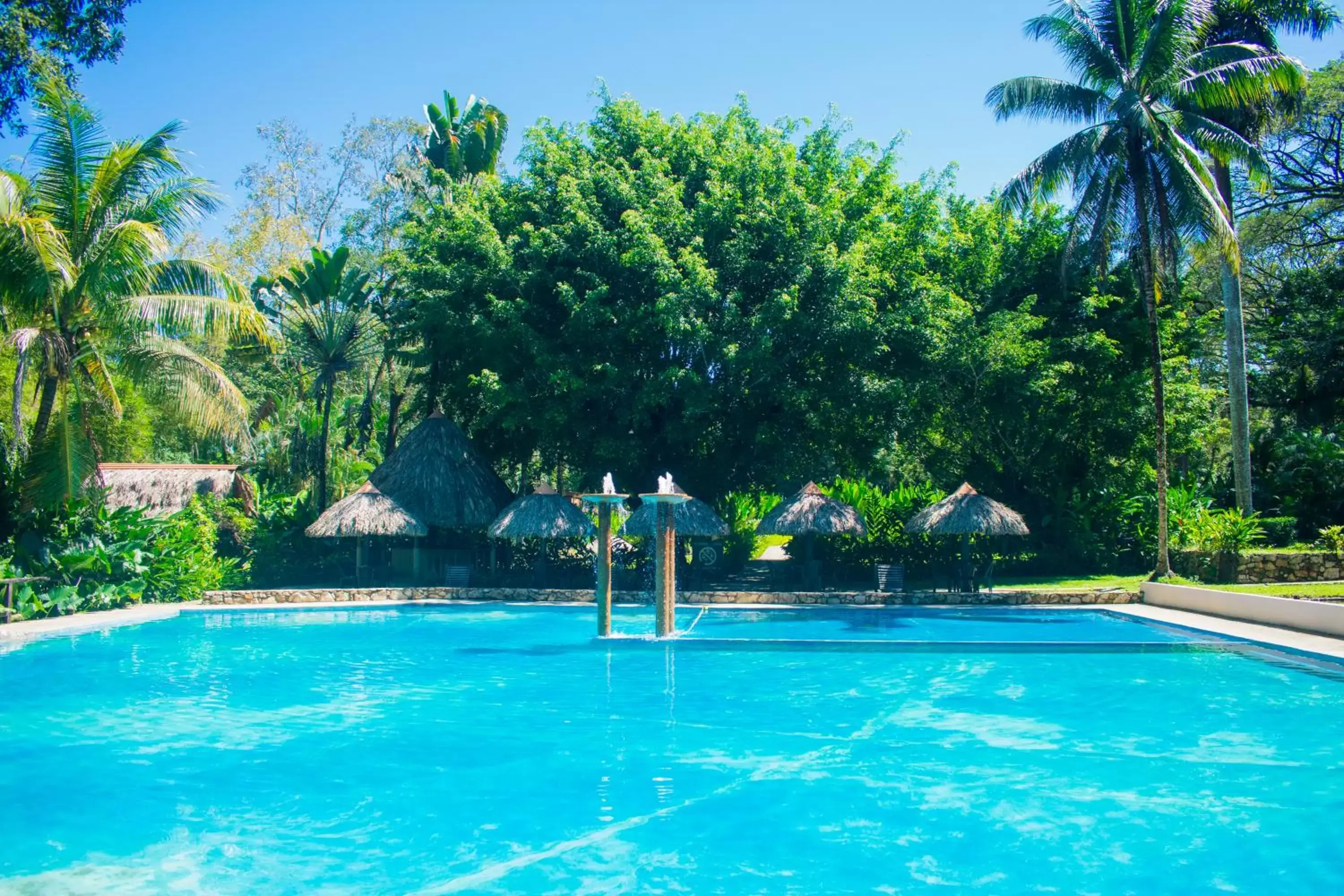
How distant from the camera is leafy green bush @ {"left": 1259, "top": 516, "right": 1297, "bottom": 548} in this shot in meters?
21.0

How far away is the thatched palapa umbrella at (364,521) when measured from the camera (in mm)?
20219

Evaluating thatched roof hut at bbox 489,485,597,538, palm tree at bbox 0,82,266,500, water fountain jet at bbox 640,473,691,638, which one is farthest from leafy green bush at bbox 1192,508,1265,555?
palm tree at bbox 0,82,266,500

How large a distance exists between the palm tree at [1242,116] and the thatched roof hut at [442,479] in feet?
51.0

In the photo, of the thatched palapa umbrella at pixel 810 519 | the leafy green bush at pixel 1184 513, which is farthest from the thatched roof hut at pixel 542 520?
the leafy green bush at pixel 1184 513

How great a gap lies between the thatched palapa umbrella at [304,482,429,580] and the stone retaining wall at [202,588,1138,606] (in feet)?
3.53

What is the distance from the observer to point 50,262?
1437 centimetres

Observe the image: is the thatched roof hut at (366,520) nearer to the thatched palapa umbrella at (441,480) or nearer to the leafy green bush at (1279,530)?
the thatched palapa umbrella at (441,480)

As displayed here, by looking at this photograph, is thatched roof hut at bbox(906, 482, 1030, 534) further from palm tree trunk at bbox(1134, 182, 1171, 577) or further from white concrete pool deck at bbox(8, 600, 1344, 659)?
palm tree trunk at bbox(1134, 182, 1171, 577)

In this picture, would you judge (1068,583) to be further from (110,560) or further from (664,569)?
(110,560)

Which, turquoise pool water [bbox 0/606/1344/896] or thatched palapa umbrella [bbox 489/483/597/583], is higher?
thatched palapa umbrella [bbox 489/483/597/583]

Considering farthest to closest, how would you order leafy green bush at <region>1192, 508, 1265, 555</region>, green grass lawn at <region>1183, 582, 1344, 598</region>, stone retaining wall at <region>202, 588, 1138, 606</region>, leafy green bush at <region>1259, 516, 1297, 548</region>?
leafy green bush at <region>1259, 516, 1297, 548</region> < leafy green bush at <region>1192, 508, 1265, 555</region> < stone retaining wall at <region>202, 588, 1138, 606</region> < green grass lawn at <region>1183, 582, 1344, 598</region>

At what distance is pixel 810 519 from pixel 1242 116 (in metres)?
11.6

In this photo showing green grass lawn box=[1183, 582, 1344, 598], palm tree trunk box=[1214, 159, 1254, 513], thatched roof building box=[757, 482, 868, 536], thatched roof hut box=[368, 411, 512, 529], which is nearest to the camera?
green grass lawn box=[1183, 582, 1344, 598]

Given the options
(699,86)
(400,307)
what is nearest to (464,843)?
(699,86)
